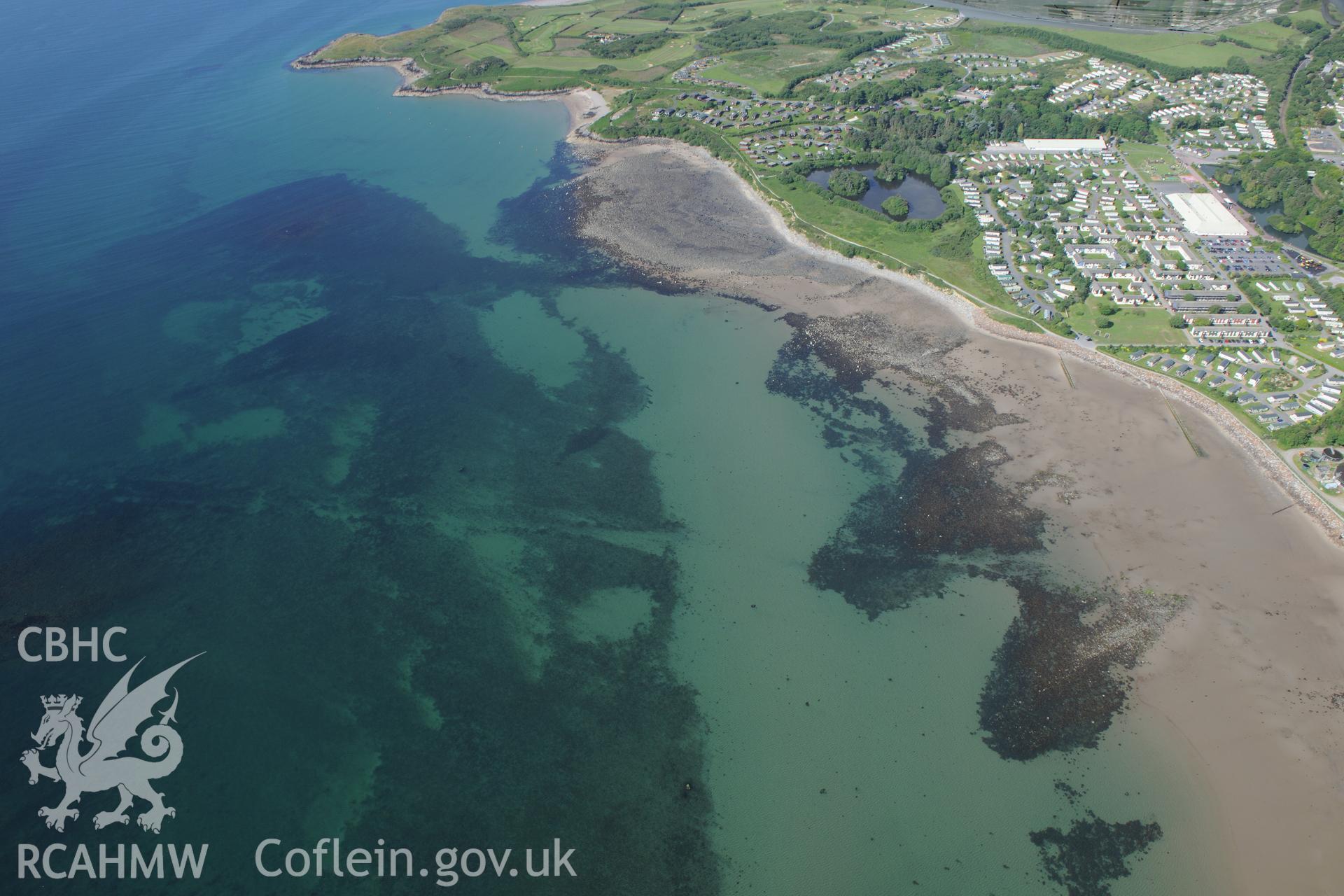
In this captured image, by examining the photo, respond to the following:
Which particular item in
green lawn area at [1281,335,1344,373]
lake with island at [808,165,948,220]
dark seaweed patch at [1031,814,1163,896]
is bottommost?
dark seaweed patch at [1031,814,1163,896]

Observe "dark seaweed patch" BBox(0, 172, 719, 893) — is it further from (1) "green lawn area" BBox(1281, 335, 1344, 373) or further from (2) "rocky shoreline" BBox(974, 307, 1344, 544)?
(1) "green lawn area" BBox(1281, 335, 1344, 373)

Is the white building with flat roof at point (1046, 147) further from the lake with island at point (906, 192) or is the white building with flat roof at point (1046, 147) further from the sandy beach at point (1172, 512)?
the sandy beach at point (1172, 512)

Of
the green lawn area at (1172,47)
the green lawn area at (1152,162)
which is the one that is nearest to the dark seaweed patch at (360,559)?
the green lawn area at (1152,162)

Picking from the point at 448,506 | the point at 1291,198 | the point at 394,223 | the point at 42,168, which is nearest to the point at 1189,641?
the point at 448,506

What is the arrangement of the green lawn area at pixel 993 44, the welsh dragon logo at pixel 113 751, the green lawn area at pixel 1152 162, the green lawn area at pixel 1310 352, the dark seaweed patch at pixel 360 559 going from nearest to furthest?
1. the welsh dragon logo at pixel 113 751
2. the dark seaweed patch at pixel 360 559
3. the green lawn area at pixel 1310 352
4. the green lawn area at pixel 1152 162
5. the green lawn area at pixel 993 44

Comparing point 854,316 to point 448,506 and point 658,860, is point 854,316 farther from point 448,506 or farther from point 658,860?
point 658,860

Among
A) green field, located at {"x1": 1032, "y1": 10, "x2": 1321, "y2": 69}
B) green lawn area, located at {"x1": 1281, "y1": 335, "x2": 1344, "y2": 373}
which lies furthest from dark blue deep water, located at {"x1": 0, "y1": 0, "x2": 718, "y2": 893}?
green field, located at {"x1": 1032, "y1": 10, "x2": 1321, "y2": 69}

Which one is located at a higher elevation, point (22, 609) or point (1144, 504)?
point (22, 609)
